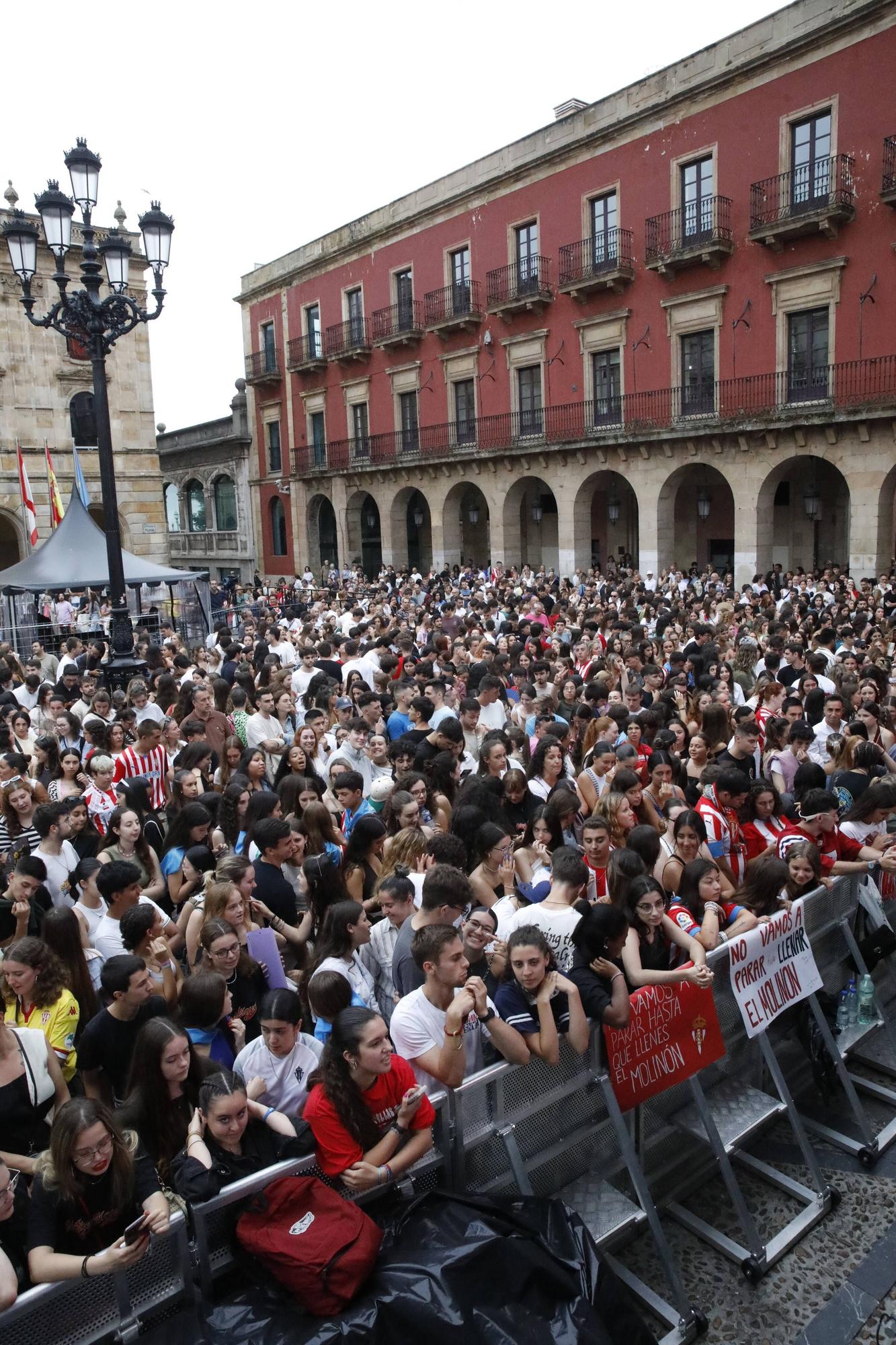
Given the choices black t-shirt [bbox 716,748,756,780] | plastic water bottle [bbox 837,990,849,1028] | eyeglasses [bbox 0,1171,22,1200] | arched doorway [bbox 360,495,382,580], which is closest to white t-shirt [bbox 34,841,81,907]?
eyeglasses [bbox 0,1171,22,1200]

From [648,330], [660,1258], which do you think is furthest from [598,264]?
[660,1258]

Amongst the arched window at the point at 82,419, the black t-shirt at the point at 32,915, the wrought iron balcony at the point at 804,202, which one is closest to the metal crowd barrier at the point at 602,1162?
the black t-shirt at the point at 32,915

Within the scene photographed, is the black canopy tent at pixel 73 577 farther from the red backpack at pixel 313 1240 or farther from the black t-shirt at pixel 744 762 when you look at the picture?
the red backpack at pixel 313 1240

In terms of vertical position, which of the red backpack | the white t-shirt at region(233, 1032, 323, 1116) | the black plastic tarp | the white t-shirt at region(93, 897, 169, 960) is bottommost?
the black plastic tarp

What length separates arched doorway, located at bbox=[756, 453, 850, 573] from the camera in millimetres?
21203

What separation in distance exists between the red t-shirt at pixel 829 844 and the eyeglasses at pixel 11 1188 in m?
3.94

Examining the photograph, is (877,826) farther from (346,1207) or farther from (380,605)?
(380,605)

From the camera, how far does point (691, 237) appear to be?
21312 mm

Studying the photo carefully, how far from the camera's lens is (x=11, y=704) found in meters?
8.57

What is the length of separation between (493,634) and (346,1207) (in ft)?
37.5

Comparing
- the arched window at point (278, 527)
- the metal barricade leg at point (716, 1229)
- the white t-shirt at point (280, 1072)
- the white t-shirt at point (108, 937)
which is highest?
the arched window at point (278, 527)

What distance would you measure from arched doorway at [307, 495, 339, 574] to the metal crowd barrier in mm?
31515

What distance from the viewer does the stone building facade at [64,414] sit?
27.5 meters

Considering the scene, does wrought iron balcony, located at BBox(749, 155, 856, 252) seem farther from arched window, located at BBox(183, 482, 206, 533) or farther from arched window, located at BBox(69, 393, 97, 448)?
arched window, located at BBox(183, 482, 206, 533)
